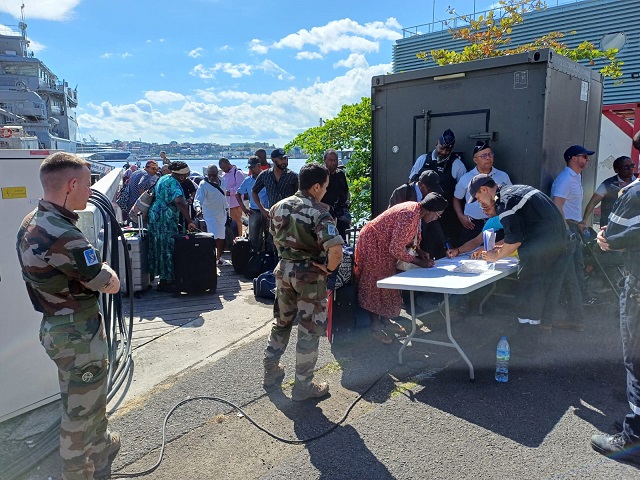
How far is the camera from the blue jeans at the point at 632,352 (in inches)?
115

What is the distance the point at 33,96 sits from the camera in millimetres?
36562

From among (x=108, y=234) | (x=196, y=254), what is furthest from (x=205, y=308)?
(x=108, y=234)

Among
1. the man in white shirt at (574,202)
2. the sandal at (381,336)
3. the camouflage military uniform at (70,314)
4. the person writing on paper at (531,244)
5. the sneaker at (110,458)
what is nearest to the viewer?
the camouflage military uniform at (70,314)

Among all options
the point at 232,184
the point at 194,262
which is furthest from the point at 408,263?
the point at 232,184

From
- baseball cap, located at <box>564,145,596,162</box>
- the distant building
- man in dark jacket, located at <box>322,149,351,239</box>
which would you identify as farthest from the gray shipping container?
the distant building

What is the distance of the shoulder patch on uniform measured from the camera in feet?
7.89

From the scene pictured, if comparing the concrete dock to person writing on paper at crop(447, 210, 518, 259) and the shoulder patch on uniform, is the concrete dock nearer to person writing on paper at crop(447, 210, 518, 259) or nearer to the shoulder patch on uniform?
person writing on paper at crop(447, 210, 518, 259)

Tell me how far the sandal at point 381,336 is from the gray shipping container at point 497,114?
229 centimetres

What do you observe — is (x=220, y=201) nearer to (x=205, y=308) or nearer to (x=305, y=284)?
(x=205, y=308)

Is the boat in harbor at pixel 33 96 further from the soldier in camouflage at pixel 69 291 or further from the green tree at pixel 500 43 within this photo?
the soldier in camouflage at pixel 69 291

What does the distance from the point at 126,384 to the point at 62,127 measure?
151 feet

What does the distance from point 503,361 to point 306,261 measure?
1.83 metres

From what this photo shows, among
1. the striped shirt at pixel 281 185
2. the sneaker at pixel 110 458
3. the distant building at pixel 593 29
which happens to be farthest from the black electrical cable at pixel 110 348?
the distant building at pixel 593 29

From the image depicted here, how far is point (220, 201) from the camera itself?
809 centimetres
